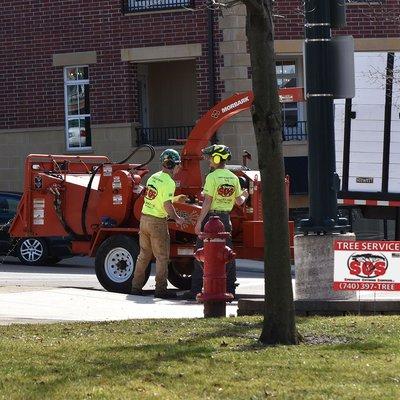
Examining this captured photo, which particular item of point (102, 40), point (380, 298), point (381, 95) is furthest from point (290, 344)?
Answer: point (102, 40)

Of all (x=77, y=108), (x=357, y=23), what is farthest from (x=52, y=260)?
(x=357, y=23)

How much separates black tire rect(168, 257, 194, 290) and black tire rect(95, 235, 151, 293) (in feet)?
2.06

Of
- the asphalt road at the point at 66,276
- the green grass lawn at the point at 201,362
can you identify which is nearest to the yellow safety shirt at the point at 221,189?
the asphalt road at the point at 66,276

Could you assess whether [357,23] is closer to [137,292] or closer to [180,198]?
[180,198]

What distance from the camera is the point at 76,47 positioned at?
30203 mm

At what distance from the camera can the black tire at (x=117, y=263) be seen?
17.5 m

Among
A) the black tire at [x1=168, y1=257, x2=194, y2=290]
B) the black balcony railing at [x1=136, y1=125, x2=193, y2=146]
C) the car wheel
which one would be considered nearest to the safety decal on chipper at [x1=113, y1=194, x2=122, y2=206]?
the black tire at [x1=168, y1=257, x2=194, y2=290]

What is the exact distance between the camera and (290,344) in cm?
1011

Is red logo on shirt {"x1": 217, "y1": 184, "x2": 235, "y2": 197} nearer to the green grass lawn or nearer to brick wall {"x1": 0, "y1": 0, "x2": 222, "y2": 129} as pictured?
Answer: the green grass lawn

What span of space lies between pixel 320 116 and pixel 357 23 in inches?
655

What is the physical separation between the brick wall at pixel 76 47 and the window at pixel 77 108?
0.21 metres

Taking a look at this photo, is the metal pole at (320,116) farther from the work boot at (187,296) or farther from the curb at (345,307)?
the work boot at (187,296)

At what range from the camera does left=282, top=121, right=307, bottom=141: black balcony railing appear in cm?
2934

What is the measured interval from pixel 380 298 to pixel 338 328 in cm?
189
